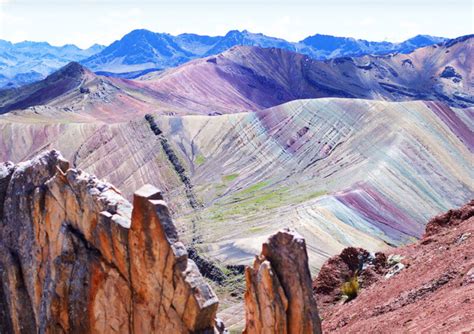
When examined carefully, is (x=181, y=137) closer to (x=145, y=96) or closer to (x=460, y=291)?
(x=145, y=96)

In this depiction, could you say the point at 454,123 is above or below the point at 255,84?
below

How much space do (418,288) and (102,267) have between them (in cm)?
979

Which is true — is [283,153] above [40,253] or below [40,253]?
above

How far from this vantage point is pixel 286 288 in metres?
12.7

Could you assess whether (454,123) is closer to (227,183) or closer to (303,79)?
(227,183)

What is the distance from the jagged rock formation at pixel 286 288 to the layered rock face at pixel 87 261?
123cm

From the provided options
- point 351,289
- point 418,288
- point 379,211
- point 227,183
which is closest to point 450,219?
point 351,289

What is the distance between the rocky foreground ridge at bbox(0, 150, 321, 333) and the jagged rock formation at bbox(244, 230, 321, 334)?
2 centimetres

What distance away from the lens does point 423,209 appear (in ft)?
165

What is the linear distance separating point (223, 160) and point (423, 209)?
24842mm

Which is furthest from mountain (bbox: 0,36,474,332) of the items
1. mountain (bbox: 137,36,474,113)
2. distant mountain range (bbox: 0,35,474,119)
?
mountain (bbox: 137,36,474,113)

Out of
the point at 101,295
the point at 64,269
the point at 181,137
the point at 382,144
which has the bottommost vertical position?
the point at 101,295

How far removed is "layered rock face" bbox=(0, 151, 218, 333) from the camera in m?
12.8

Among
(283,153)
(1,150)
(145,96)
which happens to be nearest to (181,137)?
(283,153)
